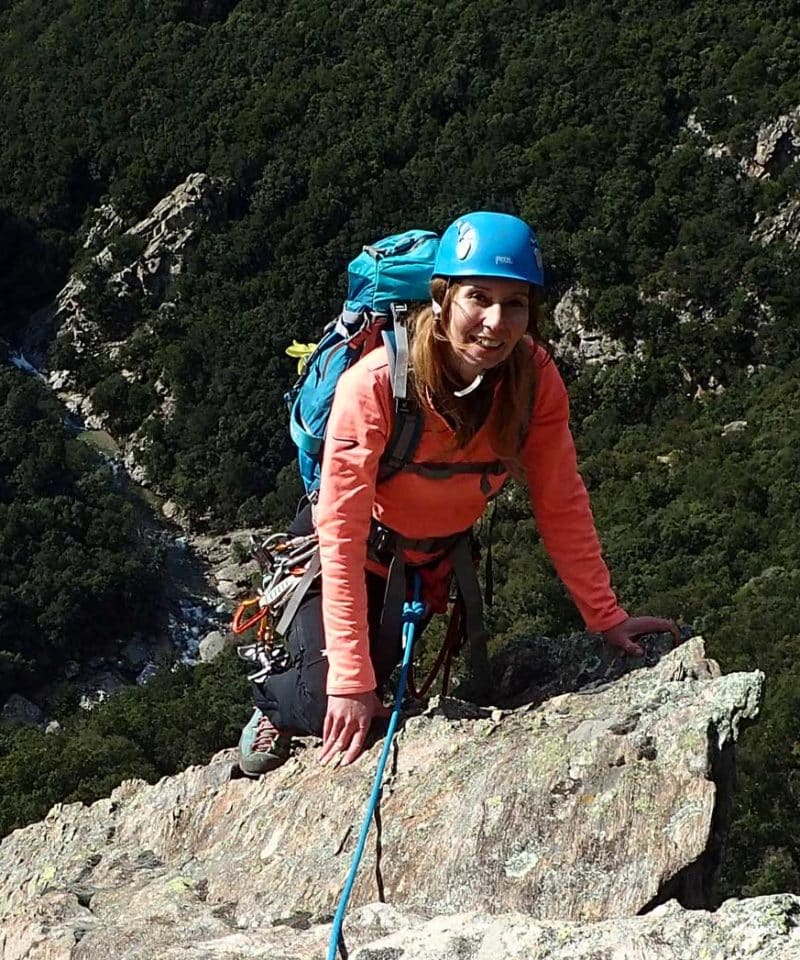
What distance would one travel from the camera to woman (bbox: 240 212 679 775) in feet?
11.3

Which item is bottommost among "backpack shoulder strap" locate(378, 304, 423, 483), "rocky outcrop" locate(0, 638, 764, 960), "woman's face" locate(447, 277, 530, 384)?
"rocky outcrop" locate(0, 638, 764, 960)

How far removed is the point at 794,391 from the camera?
1809 inches

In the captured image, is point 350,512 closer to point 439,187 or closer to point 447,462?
point 447,462

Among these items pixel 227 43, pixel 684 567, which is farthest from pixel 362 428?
pixel 227 43

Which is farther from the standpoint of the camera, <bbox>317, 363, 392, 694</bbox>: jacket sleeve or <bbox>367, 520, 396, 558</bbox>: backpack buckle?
<bbox>367, 520, 396, 558</bbox>: backpack buckle

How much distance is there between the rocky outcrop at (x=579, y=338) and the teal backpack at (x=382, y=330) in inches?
2092

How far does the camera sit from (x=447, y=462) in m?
3.85

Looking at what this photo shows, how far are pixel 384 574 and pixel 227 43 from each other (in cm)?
8346

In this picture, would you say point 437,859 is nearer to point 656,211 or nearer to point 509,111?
point 656,211

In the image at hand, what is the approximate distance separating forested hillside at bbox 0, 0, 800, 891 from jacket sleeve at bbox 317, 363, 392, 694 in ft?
98.7

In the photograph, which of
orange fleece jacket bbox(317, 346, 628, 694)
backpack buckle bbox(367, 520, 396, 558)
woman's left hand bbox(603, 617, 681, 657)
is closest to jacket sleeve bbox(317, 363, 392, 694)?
orange fleece jacket bbox(317, 346, 628, 694)

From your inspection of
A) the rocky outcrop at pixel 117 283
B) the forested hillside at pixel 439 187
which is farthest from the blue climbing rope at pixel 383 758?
the rocky outcrop at pixel 117 283

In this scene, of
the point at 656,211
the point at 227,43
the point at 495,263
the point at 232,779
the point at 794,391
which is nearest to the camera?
the point at 495,263

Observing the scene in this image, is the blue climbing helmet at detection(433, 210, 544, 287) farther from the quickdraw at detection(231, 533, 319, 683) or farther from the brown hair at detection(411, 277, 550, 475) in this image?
the quickdraw at detection(231, 533, 319, 683)
